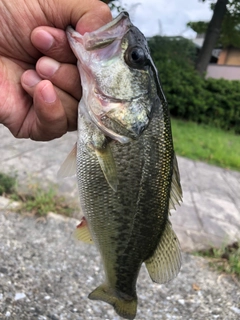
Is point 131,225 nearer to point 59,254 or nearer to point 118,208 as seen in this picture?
point 118,208

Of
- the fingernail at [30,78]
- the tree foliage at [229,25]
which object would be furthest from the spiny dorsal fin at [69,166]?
the tree foliage at [229,25]

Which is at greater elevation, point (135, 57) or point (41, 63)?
point (135, 57)

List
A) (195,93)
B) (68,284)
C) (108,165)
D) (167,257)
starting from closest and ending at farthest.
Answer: (108,165) < (167,257) < (68,284) < (195,93)

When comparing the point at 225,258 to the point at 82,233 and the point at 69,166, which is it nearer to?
the point at 82,233

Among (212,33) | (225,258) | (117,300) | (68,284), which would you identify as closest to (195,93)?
(212,33)

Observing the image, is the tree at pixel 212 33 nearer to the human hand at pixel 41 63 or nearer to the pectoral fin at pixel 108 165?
the human hand at pixel 41 63

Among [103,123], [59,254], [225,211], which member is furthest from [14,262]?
[225,211]

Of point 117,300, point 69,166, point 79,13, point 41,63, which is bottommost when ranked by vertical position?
point 117,300

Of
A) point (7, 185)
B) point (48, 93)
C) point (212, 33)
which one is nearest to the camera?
point (48, 93)
